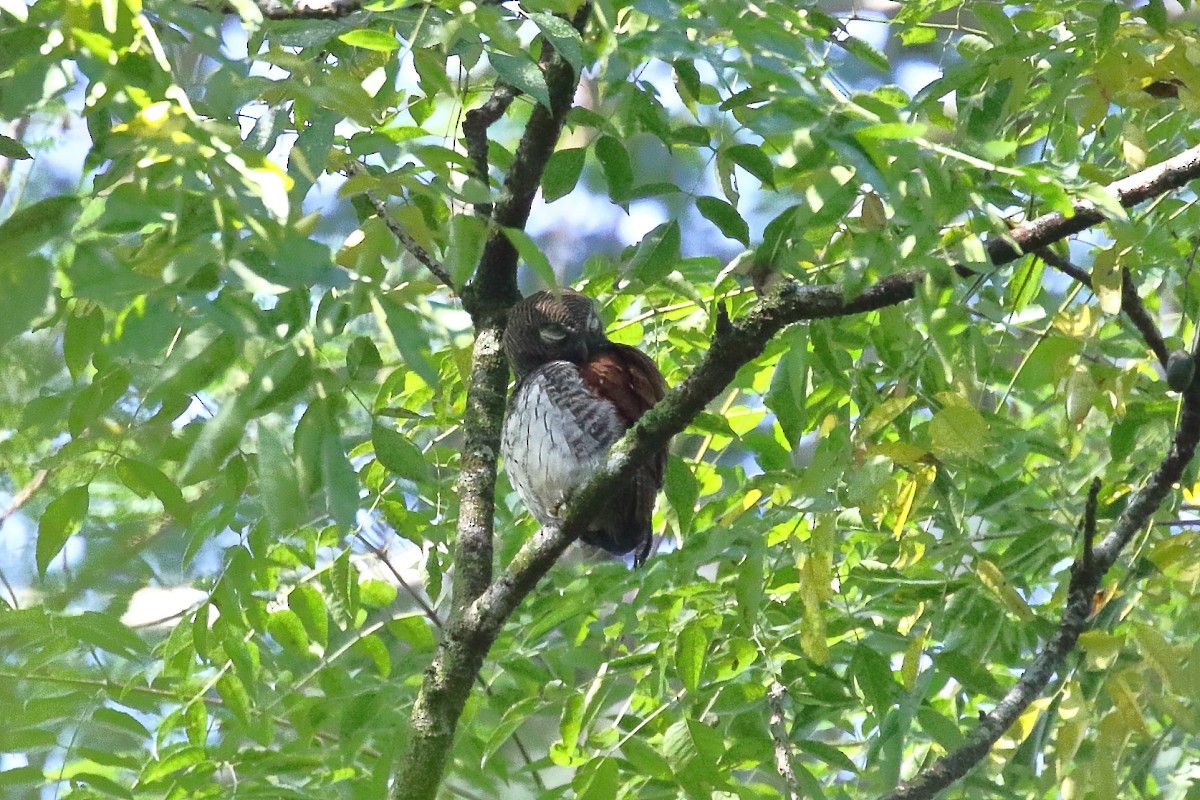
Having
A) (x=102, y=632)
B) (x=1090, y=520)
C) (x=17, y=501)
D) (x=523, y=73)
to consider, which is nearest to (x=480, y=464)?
(x=102, y=632)

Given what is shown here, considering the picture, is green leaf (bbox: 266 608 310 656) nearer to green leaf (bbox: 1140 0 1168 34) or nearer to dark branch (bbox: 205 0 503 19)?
dark branch (bbox: 205 0 503 19)

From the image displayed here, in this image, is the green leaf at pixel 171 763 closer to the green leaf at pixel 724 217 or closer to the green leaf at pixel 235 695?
the green leaf at pixel 235 695

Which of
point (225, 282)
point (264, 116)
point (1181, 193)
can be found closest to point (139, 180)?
point (225, 282)

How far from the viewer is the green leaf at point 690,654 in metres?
2.74

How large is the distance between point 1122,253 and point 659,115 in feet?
3.24

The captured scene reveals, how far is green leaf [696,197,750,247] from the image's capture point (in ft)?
8.68

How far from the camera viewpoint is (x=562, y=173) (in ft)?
8.93

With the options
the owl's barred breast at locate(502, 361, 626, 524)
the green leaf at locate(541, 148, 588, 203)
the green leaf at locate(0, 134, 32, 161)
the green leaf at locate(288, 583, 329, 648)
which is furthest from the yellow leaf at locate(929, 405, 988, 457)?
the green leaf at locate(0, 134, 32, 161)

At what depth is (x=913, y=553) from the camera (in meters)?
2.86

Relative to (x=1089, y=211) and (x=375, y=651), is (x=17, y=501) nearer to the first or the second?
(x=375, y=651)

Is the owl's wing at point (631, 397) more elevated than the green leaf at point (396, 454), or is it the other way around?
the owl's wing at point (631, 397)

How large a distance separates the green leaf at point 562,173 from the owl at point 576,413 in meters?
1.21

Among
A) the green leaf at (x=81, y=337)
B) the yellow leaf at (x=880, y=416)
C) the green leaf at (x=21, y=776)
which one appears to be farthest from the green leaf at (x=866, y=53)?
the green leaf at (x=21, y=776)

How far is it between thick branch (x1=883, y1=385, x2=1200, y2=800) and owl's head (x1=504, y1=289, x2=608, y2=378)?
1.86 m
